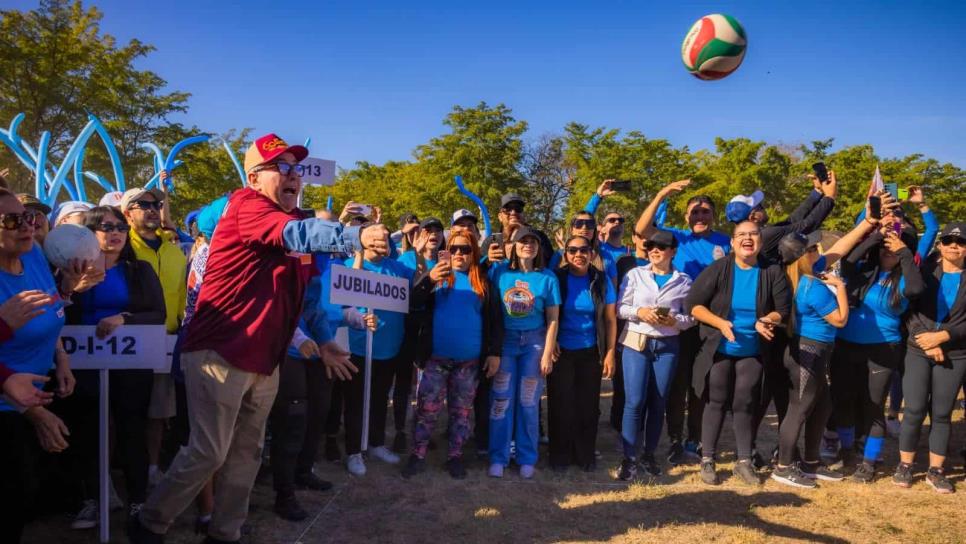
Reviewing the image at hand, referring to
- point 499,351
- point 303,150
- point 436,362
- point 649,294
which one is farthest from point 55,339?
point 649,294

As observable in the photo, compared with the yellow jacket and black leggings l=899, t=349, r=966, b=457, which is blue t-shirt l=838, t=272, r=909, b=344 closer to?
black leggings l=899, t=349, r=966, b=457

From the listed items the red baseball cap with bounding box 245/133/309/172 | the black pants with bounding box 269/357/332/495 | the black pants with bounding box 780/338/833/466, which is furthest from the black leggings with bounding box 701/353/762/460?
the red baseball cap with bounding box 245/133/309/172

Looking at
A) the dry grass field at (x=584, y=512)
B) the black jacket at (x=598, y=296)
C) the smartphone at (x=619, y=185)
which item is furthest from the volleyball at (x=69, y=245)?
the smartphone at (x=619, y=185)

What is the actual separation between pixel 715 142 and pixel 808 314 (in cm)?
3133

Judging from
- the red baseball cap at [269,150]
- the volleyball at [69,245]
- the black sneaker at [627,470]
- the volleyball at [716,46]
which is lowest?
the black sneaker at [627,470]

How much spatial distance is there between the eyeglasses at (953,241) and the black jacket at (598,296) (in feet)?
9.22

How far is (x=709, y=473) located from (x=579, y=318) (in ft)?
5.47

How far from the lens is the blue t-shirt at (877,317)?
17.2 feet

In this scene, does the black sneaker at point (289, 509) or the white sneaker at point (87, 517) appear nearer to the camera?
the white sneaker at point (87, 517)

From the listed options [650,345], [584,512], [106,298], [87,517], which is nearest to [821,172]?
[650,345]

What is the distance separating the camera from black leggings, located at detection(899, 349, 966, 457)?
5.02 m

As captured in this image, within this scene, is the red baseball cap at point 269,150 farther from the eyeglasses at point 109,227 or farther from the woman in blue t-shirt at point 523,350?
the woman in blue t-shirt at point 523,350

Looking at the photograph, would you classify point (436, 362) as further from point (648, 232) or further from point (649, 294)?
point (648, 232)

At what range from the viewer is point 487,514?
4336 mm
